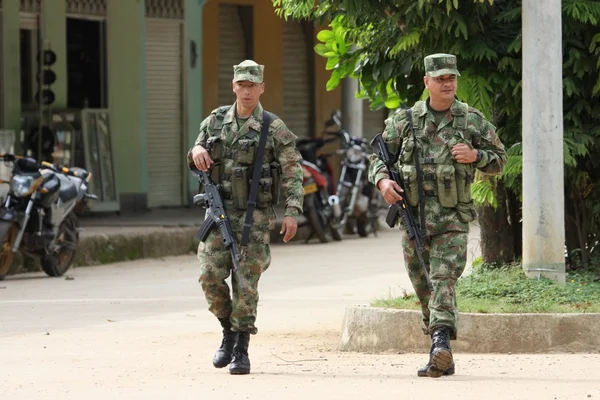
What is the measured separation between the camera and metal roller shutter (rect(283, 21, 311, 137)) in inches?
1045

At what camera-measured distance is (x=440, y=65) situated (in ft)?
25.7

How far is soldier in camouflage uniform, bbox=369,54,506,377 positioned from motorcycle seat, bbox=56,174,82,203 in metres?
7.24

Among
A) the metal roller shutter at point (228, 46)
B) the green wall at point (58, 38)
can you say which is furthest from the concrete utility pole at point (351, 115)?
the green wall at point (58, 38)

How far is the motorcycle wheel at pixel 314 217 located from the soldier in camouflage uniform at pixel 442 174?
1114cm

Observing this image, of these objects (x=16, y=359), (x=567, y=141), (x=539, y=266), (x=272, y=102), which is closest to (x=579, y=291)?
(x=539, y=266)

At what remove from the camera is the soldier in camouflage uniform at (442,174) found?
785cm

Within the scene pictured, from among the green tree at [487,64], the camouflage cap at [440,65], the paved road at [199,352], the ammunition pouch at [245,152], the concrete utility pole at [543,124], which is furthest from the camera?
the green tree at [487,64]

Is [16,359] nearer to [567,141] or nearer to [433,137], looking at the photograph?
[433,137]

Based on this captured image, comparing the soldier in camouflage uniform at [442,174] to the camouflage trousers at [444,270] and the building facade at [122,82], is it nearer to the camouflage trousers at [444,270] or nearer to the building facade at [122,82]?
the camouflage trousers at [444,270]

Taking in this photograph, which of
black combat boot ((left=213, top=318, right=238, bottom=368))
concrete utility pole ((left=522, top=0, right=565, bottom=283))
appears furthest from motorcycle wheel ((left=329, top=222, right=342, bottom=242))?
black combat boot ((left=213, top=318, right=238, bottom=368))

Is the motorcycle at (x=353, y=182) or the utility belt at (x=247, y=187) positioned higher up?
the utility belt at (x=247, y=187)

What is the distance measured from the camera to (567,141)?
10.0m

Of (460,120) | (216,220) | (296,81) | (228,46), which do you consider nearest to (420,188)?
(460,120)

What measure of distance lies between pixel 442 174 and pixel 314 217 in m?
11.5
